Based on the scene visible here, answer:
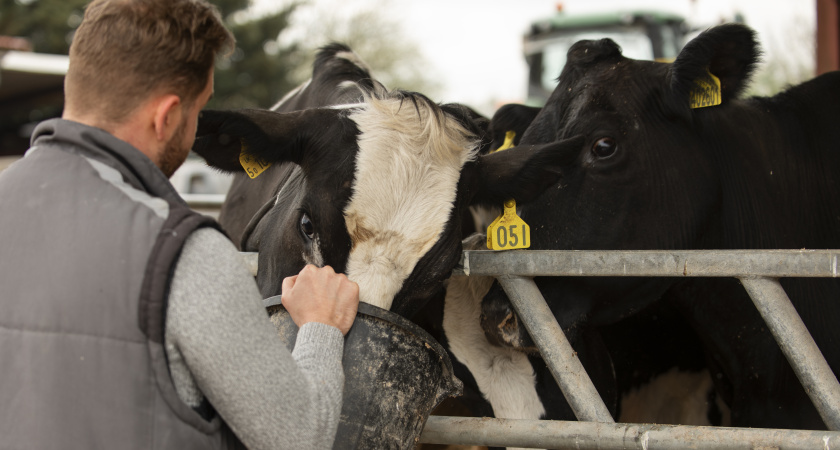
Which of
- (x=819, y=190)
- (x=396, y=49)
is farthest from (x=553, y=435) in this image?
(x=396, y=49)

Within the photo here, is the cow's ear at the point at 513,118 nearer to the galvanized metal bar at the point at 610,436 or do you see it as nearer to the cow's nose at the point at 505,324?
the cow's nose at the point at 505,324

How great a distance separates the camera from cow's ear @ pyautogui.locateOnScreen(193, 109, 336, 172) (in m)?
2.24

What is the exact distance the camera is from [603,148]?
102 inches

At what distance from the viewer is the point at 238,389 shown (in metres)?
1.26

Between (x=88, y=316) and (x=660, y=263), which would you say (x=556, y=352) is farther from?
(x=88, y=316)

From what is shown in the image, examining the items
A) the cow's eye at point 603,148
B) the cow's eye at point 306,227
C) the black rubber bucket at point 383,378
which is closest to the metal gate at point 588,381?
the black rubber bucket at point 383,378

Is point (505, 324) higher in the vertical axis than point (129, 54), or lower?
lower

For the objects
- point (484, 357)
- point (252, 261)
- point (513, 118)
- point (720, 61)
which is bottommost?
point (484, 357)

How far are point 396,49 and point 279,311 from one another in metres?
28.5

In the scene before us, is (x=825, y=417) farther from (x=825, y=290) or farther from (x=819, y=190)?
(x=819, y=190)

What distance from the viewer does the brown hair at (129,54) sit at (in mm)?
1306

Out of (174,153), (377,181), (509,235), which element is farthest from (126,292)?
(509,235)

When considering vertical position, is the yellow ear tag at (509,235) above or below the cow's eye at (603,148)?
below

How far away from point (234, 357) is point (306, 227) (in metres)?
0.98
